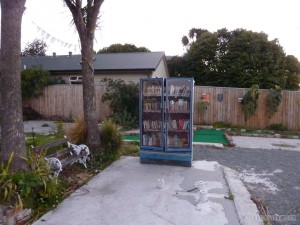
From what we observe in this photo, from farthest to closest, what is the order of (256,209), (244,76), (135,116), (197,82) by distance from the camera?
(197,82), (244,76), (135,116), (256,209)

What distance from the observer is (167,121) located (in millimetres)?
7086

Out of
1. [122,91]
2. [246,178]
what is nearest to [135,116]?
[122,91]

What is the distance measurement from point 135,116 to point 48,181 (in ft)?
29.9

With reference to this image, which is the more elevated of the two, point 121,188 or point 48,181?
point 48,181

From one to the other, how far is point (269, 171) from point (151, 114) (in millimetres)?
3152

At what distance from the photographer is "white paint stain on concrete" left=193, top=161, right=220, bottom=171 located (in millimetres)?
6816

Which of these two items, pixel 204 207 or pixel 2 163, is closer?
pixel 2 163

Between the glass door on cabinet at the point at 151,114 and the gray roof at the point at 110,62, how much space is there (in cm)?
911

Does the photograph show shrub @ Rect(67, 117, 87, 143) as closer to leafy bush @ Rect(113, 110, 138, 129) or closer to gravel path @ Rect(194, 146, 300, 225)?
gravel path @ Rect(194, 146, 300, 225)

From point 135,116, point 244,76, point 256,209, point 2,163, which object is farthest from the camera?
point 244,76

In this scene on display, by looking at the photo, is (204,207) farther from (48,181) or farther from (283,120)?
(283,120)

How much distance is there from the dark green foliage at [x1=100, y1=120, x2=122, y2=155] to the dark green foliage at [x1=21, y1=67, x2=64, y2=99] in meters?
9.97

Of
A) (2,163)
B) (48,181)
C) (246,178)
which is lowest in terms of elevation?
(246,178)

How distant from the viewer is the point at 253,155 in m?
8.59
